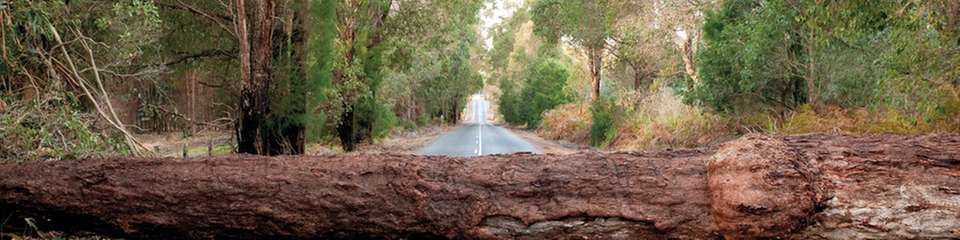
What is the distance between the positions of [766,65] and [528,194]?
11955mm

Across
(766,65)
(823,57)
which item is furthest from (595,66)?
(823,57)

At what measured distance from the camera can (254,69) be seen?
13.1m

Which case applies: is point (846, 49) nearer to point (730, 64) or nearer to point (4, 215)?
point (730, 64)

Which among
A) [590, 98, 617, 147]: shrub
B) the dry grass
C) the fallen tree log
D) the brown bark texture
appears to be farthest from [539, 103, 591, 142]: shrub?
the fallen tree log

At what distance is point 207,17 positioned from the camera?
14664mm

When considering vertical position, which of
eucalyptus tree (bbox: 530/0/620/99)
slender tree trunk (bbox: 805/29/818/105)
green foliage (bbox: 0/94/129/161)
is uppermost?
eucalyptus tree (bbox: 530/0/620/99)

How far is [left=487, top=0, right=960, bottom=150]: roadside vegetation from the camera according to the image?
31.8 ft

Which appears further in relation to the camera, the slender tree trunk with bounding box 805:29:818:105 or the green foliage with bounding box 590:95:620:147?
the green foliage with bounding box 590:95:620:147

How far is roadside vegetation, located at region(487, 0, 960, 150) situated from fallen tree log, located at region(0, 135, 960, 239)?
5.10 meters

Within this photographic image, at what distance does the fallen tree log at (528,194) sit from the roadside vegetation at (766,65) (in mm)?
5096

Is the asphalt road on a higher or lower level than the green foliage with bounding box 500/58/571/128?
lower

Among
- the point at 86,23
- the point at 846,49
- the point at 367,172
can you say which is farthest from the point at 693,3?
the point at 367,172

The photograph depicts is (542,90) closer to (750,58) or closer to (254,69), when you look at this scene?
(750,58)

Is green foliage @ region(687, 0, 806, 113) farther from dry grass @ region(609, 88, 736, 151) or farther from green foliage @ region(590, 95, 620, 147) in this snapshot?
green foliage @ region(590, 95, 620, 147)
